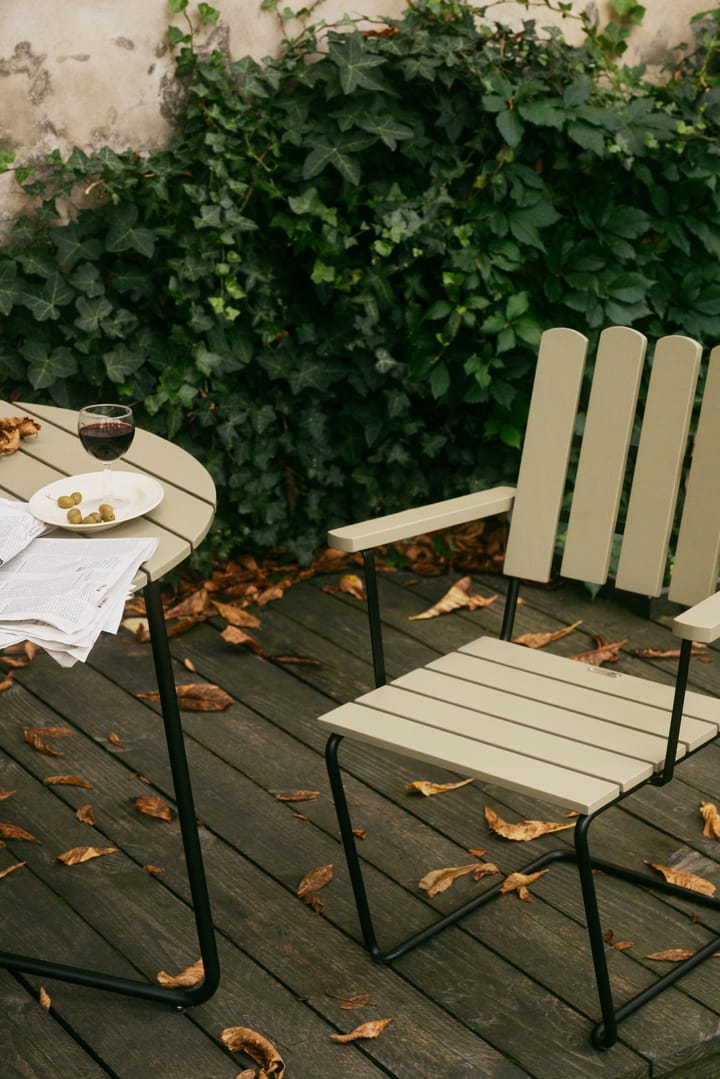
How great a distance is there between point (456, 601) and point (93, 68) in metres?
1.70

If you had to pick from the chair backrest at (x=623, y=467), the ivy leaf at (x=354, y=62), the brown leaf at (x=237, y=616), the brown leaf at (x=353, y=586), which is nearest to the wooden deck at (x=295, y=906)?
the brown leaf at (x=237, y=616)

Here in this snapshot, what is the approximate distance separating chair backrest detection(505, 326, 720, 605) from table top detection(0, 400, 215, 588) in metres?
0.67

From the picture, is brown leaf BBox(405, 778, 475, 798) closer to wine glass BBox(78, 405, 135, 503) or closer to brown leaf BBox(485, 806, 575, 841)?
brown leaf BBox(485, 806, 575, 841)

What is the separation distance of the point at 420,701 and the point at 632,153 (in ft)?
6.57

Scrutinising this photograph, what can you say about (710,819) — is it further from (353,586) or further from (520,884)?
(353,586)

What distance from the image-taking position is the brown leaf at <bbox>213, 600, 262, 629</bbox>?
3.48 m

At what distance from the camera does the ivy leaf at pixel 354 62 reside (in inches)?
133

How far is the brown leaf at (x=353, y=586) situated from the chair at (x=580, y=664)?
1.19 m

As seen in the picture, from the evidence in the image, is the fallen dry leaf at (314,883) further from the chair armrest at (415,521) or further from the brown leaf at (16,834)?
the chair armrest at (415,521)

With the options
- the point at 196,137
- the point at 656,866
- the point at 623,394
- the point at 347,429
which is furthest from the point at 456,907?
the point at 196,137

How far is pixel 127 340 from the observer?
347 cm

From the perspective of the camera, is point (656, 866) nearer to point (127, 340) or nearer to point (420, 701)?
point (420, 701)

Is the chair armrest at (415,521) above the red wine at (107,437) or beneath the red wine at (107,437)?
beneath

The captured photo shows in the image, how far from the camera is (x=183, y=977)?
2178 mm
